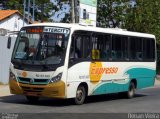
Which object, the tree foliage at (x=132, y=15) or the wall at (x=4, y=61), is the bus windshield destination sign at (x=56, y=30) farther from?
the tree foliage at (x=132, y=15)

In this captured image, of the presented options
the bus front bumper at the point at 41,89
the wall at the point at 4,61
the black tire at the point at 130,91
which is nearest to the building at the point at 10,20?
the wall at the point at 4,61

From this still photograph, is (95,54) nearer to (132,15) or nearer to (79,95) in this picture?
(79,95)

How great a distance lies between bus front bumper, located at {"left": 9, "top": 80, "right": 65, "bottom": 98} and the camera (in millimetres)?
16688

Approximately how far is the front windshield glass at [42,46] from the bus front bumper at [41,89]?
0.76 metres

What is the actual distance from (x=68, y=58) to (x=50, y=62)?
0.62m

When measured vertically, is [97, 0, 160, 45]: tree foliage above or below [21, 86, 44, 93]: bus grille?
above

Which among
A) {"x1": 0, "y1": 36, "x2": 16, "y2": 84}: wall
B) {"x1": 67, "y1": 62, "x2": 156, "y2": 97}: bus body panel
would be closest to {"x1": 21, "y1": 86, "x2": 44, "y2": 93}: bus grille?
{"x1": 67, "y1": 62, "x2": 156, "y2": 97}: bus body panel

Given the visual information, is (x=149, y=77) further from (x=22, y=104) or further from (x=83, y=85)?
(x=22, y=104)

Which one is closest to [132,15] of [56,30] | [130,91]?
[130,91]

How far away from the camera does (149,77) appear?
2372cm

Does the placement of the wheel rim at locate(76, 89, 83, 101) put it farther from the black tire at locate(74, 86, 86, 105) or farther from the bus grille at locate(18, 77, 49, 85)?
the bus grille at locate(18, 77, 49, 85)

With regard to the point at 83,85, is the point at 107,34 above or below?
above

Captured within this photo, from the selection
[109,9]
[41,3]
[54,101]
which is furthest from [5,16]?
[54,101]

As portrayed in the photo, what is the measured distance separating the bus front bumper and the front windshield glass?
0.76m
